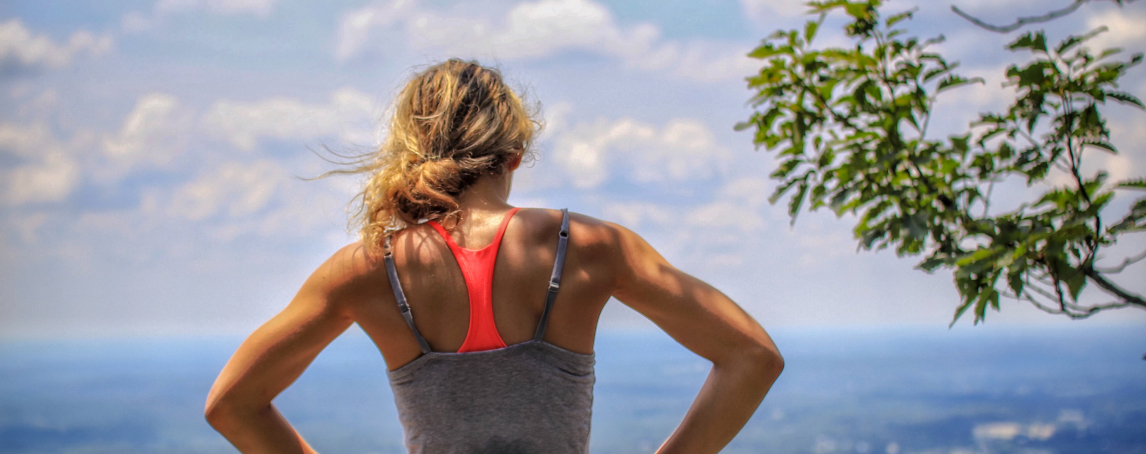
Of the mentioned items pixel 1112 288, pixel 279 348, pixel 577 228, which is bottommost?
pixel 1112 288

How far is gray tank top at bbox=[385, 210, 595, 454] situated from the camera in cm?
128

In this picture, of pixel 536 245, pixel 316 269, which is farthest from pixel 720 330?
pixel 316 269

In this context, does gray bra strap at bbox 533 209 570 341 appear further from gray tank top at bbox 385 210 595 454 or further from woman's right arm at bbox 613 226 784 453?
woman's right arm at bbox 613 226 784 453

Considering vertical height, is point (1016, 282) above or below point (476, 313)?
below

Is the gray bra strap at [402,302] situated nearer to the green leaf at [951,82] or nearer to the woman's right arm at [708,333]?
the woman's right arm at [708,333]

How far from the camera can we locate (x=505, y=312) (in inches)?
50.6

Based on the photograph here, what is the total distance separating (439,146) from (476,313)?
33 cm

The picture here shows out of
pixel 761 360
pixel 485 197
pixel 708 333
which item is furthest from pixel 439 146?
pixel 761 360

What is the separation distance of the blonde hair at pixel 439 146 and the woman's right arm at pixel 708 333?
0.92ft

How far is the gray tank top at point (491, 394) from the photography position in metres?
1.28

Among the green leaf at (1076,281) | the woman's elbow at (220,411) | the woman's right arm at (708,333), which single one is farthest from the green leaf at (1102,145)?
the woman's elbow at (220,411)

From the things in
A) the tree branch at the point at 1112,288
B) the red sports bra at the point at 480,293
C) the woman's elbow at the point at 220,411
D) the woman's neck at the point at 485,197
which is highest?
the woman's neck at the point at 485,197

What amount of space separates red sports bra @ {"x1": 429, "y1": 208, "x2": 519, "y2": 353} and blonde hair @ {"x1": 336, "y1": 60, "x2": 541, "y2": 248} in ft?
0.28

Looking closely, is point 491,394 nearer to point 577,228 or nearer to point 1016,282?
point 577,228
